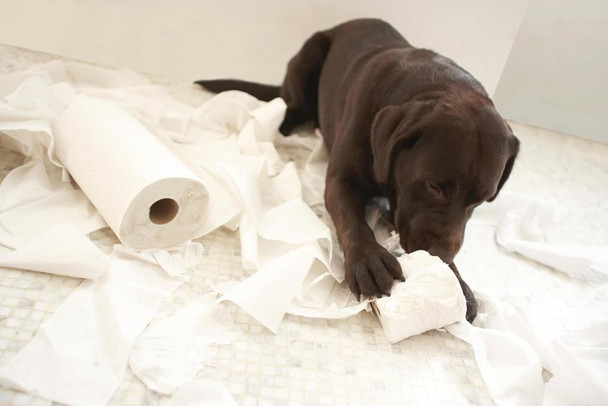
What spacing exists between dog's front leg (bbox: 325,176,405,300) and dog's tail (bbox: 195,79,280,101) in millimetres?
942

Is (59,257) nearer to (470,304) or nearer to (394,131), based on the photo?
(394,131)

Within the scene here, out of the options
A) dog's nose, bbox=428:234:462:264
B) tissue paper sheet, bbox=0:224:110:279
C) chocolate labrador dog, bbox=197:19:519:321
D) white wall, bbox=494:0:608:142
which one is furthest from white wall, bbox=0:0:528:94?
tissue paper sheet, bbox=0:224:110:279

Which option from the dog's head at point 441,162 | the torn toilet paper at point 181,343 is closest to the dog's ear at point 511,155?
the dog's head at point 441,162

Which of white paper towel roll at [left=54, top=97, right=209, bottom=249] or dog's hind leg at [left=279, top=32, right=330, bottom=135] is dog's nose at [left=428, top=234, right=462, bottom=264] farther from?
dog's hind leg at [left=279, top=32, right=330, bottom=135]

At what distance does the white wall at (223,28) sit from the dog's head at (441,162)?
115 centimetres

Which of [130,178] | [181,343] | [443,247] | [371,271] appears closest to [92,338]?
[181,343]

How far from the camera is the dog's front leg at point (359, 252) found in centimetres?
136

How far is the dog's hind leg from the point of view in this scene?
2357mm

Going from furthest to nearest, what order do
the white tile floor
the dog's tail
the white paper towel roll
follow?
the dog's tail, the white paper towel roll, the white tile floor

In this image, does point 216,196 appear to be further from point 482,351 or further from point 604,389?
point 604,389

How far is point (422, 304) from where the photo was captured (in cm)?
130

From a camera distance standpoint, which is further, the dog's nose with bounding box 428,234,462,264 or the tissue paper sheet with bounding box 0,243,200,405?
the dog's nose with bounding box 428,234,462,264

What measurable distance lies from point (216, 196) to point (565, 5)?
2262 mm

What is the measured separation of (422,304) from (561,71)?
2.25 metres
